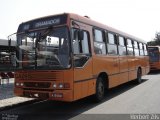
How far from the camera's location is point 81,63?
9133mm

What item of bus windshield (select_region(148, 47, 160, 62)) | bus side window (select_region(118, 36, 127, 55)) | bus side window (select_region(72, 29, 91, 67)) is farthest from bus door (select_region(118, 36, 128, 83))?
bus windshield (select_region(148, 47, 160, 62))

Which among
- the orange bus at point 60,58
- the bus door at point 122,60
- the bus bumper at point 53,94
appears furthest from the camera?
the bus door at point 122,60

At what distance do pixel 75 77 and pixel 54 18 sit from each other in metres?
1.96

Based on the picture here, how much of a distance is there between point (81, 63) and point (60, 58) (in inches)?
34.1

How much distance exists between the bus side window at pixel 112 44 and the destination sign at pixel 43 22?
3436mm

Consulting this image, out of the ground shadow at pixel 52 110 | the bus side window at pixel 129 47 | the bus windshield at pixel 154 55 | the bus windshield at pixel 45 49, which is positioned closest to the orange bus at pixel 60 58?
the bus windshield at pixel 45 49

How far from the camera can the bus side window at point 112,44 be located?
467 inches

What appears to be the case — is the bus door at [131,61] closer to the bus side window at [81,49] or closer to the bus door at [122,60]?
the bus door at [122,60]

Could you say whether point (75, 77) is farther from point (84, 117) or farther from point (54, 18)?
point (54, 18)

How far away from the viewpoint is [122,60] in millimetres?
13641

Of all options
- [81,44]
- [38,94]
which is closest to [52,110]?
[38,94]

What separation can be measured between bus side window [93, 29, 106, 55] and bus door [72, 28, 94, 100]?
0.68m

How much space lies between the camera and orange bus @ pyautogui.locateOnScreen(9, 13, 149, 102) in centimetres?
854

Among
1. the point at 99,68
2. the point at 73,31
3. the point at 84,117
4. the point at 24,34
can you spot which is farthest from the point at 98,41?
the point at 84,117
